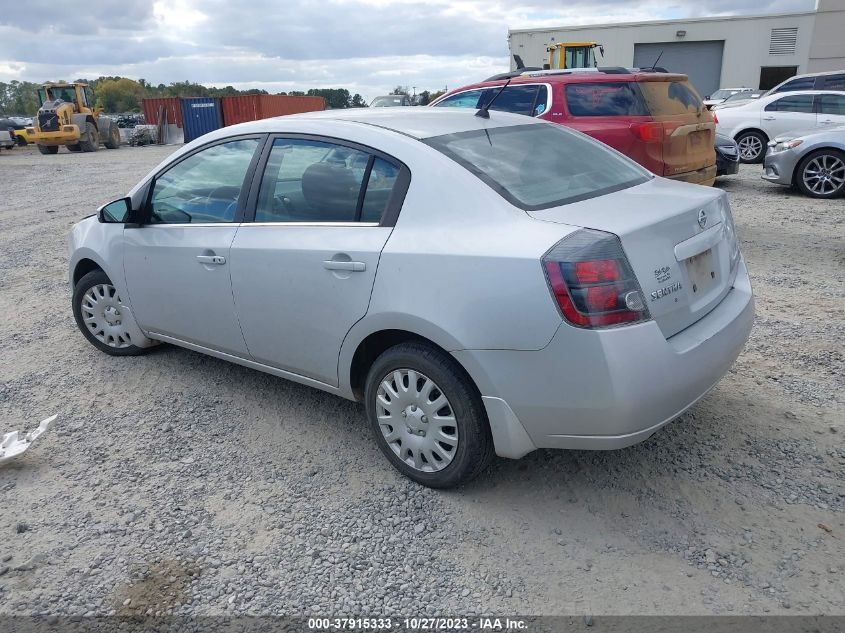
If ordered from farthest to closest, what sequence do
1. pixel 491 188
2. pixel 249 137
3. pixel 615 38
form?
pixel 615 38, pixel 249 137, pixel 491 188

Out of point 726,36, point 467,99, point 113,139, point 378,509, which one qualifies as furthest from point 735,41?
point 378,509

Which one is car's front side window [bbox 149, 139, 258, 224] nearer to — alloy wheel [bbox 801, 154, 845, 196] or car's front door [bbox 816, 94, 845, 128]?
alloy wheel [bbox 801, 154, 845, 196]

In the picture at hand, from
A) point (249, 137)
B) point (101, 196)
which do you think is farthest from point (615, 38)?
point (249, 137)

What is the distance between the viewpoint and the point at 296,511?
124 inches

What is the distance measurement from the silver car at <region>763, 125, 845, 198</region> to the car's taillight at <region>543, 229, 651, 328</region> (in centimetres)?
921

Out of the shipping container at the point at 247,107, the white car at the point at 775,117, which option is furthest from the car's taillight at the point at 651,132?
the shipping container at the point at 247,107

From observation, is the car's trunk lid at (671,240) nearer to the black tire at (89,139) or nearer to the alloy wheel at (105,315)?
the alloy wheel at (105,315)

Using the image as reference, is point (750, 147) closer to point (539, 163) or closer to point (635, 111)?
point (635, 111)

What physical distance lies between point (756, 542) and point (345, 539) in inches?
65.8

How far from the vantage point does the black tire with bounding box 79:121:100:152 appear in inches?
1133

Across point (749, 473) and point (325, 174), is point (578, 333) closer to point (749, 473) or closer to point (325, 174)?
point (749, 473)

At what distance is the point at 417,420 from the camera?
3.15m

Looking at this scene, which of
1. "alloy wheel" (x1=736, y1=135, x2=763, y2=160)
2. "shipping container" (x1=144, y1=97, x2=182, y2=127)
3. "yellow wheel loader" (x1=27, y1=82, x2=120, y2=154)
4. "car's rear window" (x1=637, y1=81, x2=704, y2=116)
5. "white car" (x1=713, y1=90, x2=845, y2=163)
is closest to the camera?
"car's rear window" (x1=637, y1=81, x2=704, y2=116)

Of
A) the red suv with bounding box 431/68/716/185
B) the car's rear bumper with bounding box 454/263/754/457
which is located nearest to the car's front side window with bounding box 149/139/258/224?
the car's rear bumper with bounding box 454/263/754/457
